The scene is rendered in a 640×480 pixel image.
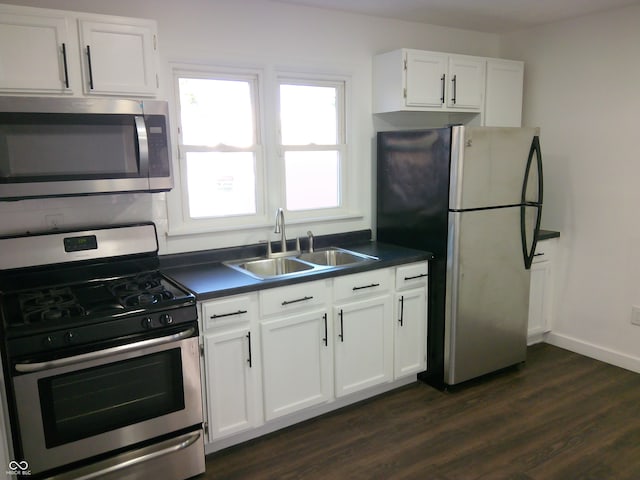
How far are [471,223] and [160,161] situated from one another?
186 cm

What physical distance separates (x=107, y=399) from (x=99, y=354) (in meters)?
0.22

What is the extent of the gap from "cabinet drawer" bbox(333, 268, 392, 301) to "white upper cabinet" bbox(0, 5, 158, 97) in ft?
4.65

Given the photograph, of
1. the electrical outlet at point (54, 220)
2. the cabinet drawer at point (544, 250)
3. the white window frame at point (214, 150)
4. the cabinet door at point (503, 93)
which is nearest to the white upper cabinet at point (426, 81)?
the cabinet door at point (503, 93)

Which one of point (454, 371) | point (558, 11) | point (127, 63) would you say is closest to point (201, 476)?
point (454, 371)

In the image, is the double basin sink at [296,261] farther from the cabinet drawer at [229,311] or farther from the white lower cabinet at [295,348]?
the cabinet drawer at [229,311]

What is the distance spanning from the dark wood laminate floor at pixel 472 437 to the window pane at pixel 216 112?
70.0 inches

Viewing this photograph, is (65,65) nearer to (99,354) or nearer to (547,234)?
(99,354)

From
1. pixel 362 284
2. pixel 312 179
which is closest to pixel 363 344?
pixel 362 284

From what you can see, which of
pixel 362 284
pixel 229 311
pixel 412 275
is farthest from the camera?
pixel 412 275

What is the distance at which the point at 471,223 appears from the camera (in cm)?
307

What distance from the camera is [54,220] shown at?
2.51 m

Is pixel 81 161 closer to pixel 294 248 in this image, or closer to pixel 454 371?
pixel 294 248

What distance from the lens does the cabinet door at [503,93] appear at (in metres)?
3.68

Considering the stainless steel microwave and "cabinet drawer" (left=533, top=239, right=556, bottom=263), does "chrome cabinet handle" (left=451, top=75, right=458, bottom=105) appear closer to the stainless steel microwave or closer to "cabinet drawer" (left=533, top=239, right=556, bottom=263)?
"cabinet drawer" (left=533, top=239, right=556, bottom=263)
